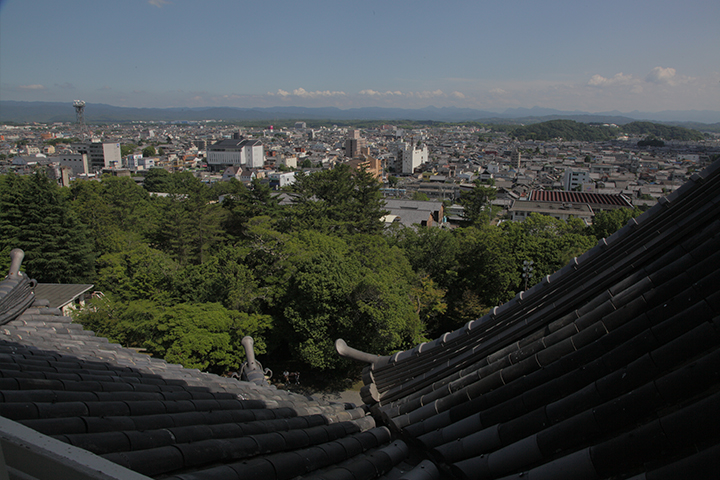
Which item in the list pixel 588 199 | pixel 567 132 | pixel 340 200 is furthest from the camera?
pixel 567 132

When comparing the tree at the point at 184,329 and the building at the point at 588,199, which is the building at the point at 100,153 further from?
the tree at the point at 184,329

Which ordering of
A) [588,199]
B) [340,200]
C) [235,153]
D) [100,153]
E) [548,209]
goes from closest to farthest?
1. [340,200]
2. [548,209]
3. [588,199]
4. [100,153]
5. [235,153]

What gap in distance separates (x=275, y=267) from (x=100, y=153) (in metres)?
97.6

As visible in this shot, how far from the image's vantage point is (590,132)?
188375 millimetres

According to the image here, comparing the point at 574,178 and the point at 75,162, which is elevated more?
the point at 75,162

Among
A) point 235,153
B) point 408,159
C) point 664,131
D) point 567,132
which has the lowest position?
point 408,159

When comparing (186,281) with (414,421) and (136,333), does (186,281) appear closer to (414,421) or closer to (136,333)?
(136,333)

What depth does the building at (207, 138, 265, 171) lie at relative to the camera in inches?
3984

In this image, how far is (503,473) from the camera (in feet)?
7.54

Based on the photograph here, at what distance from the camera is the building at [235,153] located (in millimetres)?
101188

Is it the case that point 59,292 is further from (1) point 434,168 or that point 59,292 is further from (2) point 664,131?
(2) point 664,131

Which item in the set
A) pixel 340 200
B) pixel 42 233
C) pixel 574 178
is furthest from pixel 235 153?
pixel 42 233

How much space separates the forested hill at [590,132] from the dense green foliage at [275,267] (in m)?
176

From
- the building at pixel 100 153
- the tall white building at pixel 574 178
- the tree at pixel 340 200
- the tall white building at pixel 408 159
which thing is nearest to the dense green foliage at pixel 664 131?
the tall white building at pixel 574 178
